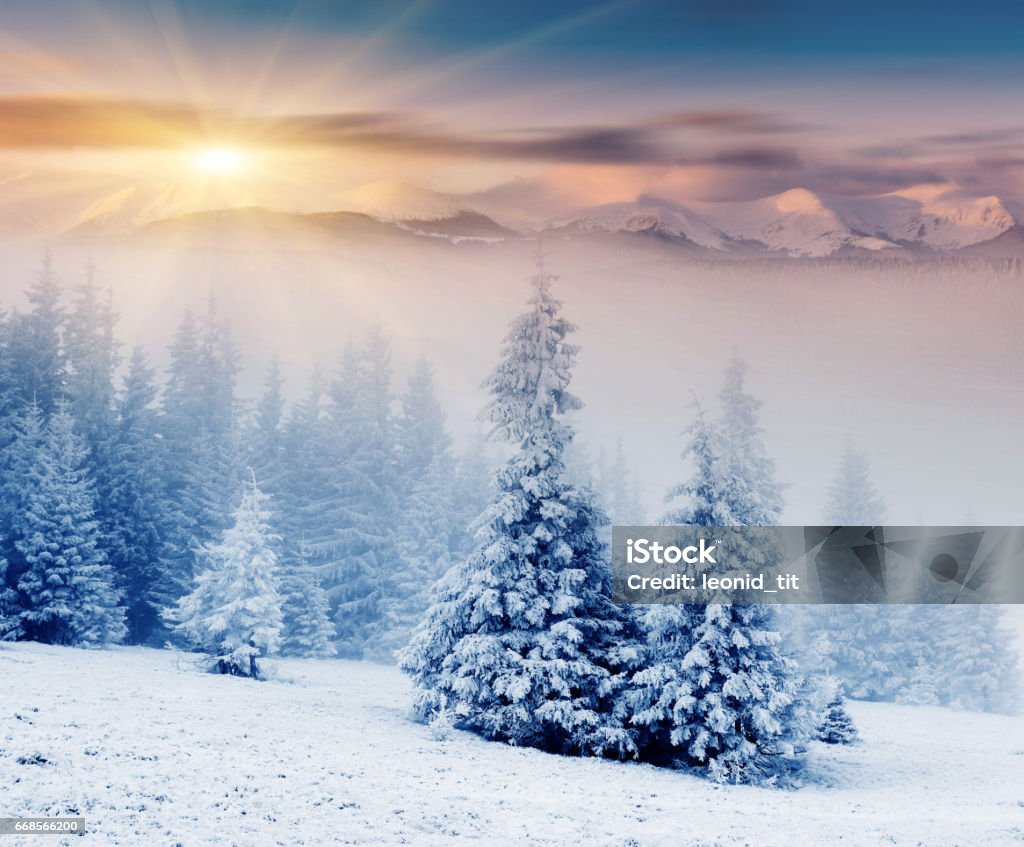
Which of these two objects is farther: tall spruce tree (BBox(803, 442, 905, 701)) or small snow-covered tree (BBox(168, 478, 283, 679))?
tall spruce tree (BBox(803, 442, 905, 701))

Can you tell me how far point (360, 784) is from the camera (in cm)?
1998

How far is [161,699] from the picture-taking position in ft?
85.4

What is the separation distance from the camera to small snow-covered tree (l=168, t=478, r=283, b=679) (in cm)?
3406

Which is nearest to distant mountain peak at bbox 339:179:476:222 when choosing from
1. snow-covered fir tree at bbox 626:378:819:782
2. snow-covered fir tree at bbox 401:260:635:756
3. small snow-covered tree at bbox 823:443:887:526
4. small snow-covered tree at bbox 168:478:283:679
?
small snow-covered tree at bbox 823:443:887:526

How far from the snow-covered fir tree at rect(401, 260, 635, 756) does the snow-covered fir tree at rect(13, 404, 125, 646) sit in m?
18.1

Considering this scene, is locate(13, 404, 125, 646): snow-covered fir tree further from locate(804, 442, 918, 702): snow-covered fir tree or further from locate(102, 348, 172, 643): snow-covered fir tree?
locate(804, 442, 918, 702): snow-covered fir tree

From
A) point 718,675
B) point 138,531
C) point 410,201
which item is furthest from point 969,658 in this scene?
point 410,201

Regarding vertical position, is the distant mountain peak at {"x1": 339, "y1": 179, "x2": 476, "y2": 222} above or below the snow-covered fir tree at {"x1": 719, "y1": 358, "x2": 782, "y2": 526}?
above

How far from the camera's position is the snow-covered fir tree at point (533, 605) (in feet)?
88.0

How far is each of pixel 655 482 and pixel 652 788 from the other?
12533 centimetres

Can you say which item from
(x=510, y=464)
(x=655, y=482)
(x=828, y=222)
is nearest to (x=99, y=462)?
(x=510, y=464)

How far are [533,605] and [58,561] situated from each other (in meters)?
22.0

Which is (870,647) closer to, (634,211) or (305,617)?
(305,617)

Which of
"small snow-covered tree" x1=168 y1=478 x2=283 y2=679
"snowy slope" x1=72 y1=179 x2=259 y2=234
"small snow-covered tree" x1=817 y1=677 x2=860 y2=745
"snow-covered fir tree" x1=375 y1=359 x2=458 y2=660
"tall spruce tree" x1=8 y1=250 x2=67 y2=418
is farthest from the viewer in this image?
"snowy slope" x1=72 y1=179 x2=259 y2=234
